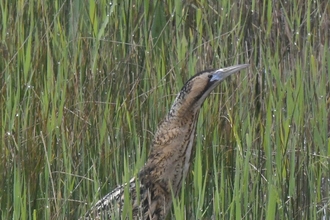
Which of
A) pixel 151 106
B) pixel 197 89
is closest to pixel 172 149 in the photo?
pixel 197 89

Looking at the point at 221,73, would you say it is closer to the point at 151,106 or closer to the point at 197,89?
the point at 197,89

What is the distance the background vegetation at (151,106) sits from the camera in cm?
286

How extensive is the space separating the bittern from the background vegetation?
7cm

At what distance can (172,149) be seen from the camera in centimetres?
299

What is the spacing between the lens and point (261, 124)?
3.18m

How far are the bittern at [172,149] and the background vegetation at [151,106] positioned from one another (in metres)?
0.07

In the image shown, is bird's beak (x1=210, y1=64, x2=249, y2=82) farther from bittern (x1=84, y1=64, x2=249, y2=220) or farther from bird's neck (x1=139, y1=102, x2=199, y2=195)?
bird's neck (x1=139, y1=102, x2=199, y2=195)

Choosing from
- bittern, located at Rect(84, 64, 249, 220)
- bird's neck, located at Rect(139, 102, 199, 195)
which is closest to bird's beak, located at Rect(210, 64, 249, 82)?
bittern, located at Rect(84, 64, 249, 220)

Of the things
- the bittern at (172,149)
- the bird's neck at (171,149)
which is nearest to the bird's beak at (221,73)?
the bittern at (172,149)

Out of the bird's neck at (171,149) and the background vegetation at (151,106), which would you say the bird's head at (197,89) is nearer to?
the bird's neck at (171,149)

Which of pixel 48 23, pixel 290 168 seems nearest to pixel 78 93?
pixel 48 23

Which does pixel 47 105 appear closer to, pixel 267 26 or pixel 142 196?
pixel 142 196

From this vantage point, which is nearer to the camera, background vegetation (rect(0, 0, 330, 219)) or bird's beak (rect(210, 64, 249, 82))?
background vegetation (rect(0, 0, 330, 219))

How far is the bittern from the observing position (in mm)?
2928
